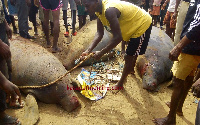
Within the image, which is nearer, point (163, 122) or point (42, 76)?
point (163, 122)

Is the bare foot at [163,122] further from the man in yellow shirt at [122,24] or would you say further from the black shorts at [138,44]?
the black shorts at [138,44]

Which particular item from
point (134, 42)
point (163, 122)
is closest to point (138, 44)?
point (134, 42)

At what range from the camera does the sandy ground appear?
2.46 metres

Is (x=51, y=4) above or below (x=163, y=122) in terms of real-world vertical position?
above

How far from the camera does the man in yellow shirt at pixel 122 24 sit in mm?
2389

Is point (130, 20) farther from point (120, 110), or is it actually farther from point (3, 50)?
point (3, 50)

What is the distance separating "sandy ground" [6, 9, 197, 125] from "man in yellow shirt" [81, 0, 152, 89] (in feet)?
1.11

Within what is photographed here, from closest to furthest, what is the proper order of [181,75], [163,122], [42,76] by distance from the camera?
[181,75]
[163,122]
[42,76]

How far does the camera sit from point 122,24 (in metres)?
2.70

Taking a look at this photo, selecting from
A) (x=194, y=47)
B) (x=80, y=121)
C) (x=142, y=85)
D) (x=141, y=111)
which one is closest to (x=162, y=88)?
(x=142, y=85)

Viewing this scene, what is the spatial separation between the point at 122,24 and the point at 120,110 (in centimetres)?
125

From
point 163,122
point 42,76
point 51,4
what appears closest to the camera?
point 163,122

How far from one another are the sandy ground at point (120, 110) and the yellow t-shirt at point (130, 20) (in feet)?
3.20

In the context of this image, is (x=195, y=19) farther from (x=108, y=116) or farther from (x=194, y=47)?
(x=108, y=116)
